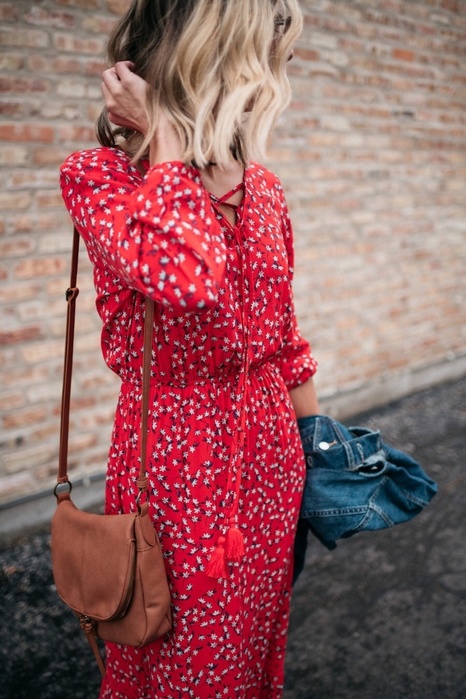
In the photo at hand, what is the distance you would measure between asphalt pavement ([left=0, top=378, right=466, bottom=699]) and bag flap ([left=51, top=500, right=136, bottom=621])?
1102 mm

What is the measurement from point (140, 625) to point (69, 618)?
1471 millimetres

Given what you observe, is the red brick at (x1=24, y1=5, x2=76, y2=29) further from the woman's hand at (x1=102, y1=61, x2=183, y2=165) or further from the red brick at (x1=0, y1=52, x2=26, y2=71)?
the woman's hand at (x1=102, y1=61, x2=183, y2=165)

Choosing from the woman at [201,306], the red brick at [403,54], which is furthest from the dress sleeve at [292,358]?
the red brick at [403,54]

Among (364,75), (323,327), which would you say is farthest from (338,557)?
(364,75)

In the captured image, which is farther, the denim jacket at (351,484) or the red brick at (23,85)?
the red brick at (23,85)

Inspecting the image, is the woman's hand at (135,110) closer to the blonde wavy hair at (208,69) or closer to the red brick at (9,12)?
the blonde wavy hair at (208,69)

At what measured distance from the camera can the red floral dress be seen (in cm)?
115

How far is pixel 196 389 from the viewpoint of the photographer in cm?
139

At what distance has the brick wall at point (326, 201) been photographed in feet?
A: 8.61

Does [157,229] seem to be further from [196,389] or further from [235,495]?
[235,495]

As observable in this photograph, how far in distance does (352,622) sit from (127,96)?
7.45ft

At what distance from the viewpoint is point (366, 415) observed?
4.50 metres

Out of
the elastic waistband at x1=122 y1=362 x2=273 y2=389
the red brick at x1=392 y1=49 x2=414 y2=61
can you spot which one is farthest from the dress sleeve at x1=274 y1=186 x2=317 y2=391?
the red brick at x1=392 y1=49 x2=414 y2=61

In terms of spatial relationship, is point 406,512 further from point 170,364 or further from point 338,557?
point 338,557
